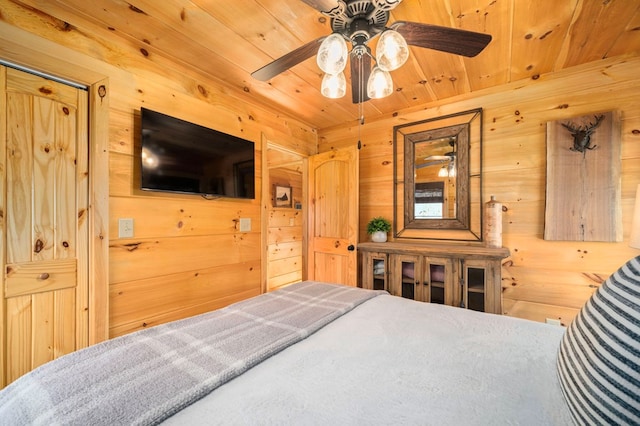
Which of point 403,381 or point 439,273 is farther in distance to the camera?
point 439,273

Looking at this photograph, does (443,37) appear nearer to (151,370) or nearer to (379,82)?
(379,82)

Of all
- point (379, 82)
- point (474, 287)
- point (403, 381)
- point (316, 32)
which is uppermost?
point (316, 32)

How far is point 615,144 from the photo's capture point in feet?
5.90

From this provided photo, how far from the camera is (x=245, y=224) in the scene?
235cm

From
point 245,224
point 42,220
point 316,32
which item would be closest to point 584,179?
point 316,32

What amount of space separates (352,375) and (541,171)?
2.31m

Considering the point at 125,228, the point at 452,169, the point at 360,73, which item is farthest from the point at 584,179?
the point at 125,228

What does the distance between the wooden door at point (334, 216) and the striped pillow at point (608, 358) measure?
2.08 metres

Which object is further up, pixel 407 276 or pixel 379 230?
pixel 379 230

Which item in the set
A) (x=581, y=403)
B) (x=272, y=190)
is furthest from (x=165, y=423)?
(x=272, y=190)

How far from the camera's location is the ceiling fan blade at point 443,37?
41.6 inches

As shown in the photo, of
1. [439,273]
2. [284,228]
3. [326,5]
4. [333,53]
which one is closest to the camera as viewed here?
[326,5]

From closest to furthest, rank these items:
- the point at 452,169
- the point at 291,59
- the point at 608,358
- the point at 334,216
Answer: the point at 608,358 < the point at 291,59 < the point at 452,169 < the point at 334,216

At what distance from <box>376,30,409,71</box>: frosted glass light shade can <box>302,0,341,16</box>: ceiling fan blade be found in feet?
0.74
